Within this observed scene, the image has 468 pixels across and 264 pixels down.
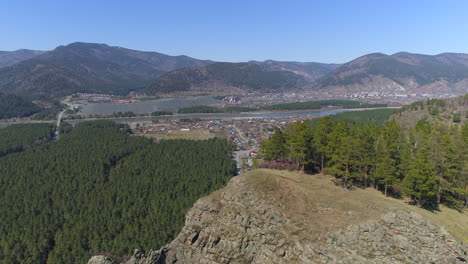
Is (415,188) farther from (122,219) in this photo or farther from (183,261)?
(122,219)

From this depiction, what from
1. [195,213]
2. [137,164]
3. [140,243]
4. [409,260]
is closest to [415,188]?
[409,260]

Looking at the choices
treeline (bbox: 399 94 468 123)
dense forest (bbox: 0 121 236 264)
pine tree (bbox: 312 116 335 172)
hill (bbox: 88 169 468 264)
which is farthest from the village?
hill (bbox: 88 169 468 264)

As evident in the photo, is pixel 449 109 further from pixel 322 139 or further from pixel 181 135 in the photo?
pixel 181 135

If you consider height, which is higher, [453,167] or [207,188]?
[453,167]

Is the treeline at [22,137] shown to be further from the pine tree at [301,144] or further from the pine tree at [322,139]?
the pine tree at [322,139]

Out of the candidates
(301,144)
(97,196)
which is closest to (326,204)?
(301,144)

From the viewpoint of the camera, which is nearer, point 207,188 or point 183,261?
point 183,261
